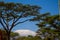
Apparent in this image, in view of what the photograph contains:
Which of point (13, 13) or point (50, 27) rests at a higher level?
point (13, 13)

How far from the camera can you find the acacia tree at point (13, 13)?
234 centimetres

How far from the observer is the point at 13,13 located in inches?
93.4

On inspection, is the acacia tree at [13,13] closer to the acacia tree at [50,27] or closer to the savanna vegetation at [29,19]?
the savanna vegetation at [29,19]

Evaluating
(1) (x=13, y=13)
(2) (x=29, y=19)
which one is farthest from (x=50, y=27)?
(1) (x=13, y=13)

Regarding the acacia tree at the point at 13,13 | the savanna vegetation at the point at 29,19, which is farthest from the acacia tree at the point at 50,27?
→ the acacia tree at the point at 13,13

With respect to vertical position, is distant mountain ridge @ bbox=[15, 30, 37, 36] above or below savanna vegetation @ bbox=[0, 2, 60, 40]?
below

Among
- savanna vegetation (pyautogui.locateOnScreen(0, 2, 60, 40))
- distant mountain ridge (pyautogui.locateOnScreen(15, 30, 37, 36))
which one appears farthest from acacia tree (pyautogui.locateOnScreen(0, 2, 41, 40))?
distant mountain ridge (pyautogui.locateOnScreen(15, 30, 37, 36))

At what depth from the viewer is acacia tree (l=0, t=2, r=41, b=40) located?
234 centimetres

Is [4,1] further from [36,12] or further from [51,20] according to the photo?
[51,20]

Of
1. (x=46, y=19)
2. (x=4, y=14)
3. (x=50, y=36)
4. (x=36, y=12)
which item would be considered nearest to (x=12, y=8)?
(x=4, y=14)

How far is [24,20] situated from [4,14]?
0.31 m

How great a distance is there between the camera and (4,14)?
2334mm

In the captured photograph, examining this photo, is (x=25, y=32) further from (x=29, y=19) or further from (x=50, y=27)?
(x=50, y=27)

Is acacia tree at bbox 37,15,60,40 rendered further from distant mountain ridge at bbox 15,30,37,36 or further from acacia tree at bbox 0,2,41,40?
acacia tree at bbox 0,2,41,40
